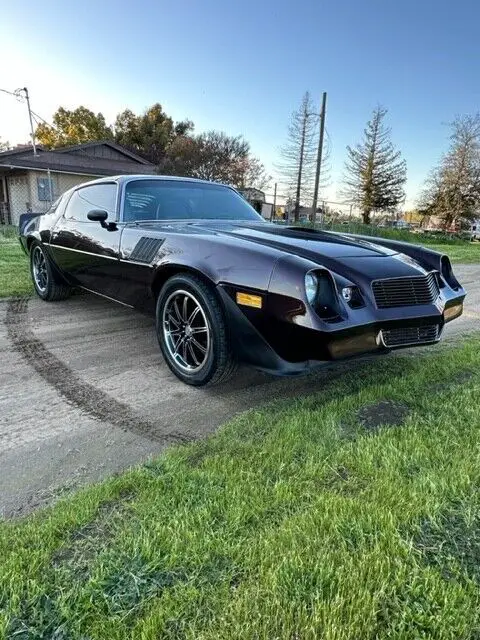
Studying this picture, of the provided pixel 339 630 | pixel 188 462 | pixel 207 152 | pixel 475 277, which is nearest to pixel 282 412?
pixel 188 462

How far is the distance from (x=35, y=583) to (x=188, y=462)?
81 cm

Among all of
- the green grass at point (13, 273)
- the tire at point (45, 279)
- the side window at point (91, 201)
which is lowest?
the green grass at point (13, 273)

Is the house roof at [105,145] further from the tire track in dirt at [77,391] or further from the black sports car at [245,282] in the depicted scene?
the tire track in dirt at [77,391]

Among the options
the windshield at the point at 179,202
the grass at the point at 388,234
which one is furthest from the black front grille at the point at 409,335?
the grass at the point at 388,234

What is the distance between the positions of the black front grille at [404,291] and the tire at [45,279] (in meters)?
3.64

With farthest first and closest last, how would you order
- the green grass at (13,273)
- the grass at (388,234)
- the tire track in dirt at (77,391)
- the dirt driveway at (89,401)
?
the grass at (388,234)
the green grass at (13,273)
the tire track in dirt at (77,391)
the dirt driveway at (89,401)

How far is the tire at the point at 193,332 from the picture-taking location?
2650mm

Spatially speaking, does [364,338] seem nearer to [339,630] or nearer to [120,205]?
[339,630]

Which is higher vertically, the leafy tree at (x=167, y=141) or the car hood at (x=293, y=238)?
the leafy tree at (x=167, y=141)

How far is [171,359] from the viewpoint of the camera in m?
3.08

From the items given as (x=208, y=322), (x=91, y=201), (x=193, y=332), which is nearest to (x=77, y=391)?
(x=193, y=332)

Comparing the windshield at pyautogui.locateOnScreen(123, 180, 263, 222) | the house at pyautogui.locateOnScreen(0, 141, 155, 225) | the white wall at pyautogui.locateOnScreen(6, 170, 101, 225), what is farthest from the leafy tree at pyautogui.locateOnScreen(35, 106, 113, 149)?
the windshield at pyautogui.locateOnScreen(123, 180, 263, 222)

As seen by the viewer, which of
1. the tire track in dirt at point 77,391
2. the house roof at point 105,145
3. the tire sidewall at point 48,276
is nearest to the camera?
the tire track in dirt at point 77,391

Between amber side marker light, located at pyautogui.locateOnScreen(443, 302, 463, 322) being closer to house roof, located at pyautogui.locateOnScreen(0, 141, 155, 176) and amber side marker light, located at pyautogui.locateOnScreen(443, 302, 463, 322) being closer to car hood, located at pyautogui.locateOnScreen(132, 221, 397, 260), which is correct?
car hood, located at pyautogui.locateOnScreen(132, 221, 397, 260)
